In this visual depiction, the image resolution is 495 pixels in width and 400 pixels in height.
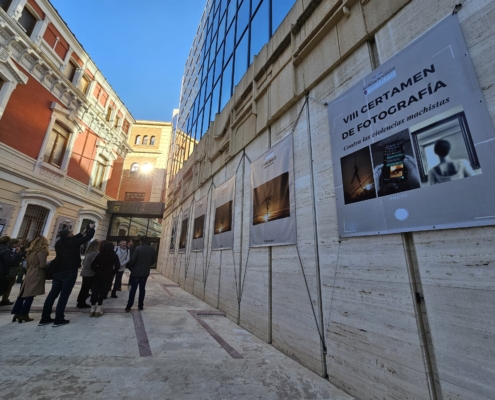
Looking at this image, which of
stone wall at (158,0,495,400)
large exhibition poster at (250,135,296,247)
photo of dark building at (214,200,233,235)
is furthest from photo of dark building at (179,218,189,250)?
large exhibition poster at (250,135,296,247)

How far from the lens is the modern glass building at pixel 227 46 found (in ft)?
20.9

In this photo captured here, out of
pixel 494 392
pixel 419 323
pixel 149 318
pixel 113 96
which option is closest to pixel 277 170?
pixel 419 323

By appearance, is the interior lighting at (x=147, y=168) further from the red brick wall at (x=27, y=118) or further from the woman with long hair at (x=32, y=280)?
the woman with long hair at (x=32, y=280)

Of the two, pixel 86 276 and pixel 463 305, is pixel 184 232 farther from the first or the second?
pixel 463 305

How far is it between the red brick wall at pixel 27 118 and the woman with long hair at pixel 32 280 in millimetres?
10098

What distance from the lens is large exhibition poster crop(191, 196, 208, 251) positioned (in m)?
8.77

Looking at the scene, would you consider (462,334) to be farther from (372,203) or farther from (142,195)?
(142,195)

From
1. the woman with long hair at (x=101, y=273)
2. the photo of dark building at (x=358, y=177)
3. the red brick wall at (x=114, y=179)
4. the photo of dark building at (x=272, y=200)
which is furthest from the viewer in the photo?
the red brick wall at (x=114, y=179)

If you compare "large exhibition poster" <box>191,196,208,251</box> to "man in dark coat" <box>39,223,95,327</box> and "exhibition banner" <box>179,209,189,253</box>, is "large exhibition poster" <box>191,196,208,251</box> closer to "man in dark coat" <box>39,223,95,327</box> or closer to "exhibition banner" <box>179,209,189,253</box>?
"exhibition banner" <box>179,209,189,253</box>

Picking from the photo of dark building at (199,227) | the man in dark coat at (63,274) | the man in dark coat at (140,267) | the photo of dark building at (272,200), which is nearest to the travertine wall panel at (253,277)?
the photo of dark building at (272,200)

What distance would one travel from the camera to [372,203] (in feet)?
8.89

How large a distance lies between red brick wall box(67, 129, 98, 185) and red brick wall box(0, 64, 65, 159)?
98.3 inches

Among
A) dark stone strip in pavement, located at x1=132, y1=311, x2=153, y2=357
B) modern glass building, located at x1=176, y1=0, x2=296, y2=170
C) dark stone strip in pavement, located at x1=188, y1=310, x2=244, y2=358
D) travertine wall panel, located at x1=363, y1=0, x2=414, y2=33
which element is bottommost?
dark stone strip in pavement, located at x1=188, y1=310, x2=244, y2=358

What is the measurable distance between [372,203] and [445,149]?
87cm
